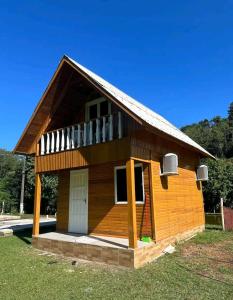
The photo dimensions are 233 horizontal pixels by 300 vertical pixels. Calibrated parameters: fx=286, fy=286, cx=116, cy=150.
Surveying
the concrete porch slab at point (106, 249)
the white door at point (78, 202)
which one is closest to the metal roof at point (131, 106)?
the white door at point (78, 202)

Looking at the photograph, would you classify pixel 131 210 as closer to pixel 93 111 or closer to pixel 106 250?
pixel 106 250

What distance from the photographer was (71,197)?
37.7 ft

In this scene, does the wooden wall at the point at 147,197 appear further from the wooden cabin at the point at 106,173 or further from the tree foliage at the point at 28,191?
the tree foliage at the point at 28,191

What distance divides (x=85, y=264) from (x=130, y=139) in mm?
3552

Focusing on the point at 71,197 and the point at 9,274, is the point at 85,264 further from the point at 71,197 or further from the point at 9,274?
the point at 71,197

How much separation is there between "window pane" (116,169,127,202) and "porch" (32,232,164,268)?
136 cm

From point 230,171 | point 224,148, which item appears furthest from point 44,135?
point 224,148

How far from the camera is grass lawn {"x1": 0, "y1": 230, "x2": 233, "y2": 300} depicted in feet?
17.8

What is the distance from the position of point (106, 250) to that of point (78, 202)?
3803 mm

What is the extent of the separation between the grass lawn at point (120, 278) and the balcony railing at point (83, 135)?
3.55m

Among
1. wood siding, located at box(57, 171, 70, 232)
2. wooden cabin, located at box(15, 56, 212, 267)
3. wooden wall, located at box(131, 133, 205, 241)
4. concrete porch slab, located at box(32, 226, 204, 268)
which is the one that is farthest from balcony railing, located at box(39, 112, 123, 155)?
concrete porch slab, located at box(32, 226, 204, 268)

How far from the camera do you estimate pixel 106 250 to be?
7.63 metres

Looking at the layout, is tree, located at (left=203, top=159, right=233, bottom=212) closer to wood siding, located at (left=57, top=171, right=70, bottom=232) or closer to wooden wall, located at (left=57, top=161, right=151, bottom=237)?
wooden wall, located at (left=57, top=161, right=151, bottom=237)

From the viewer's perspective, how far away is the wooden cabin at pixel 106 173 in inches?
311
